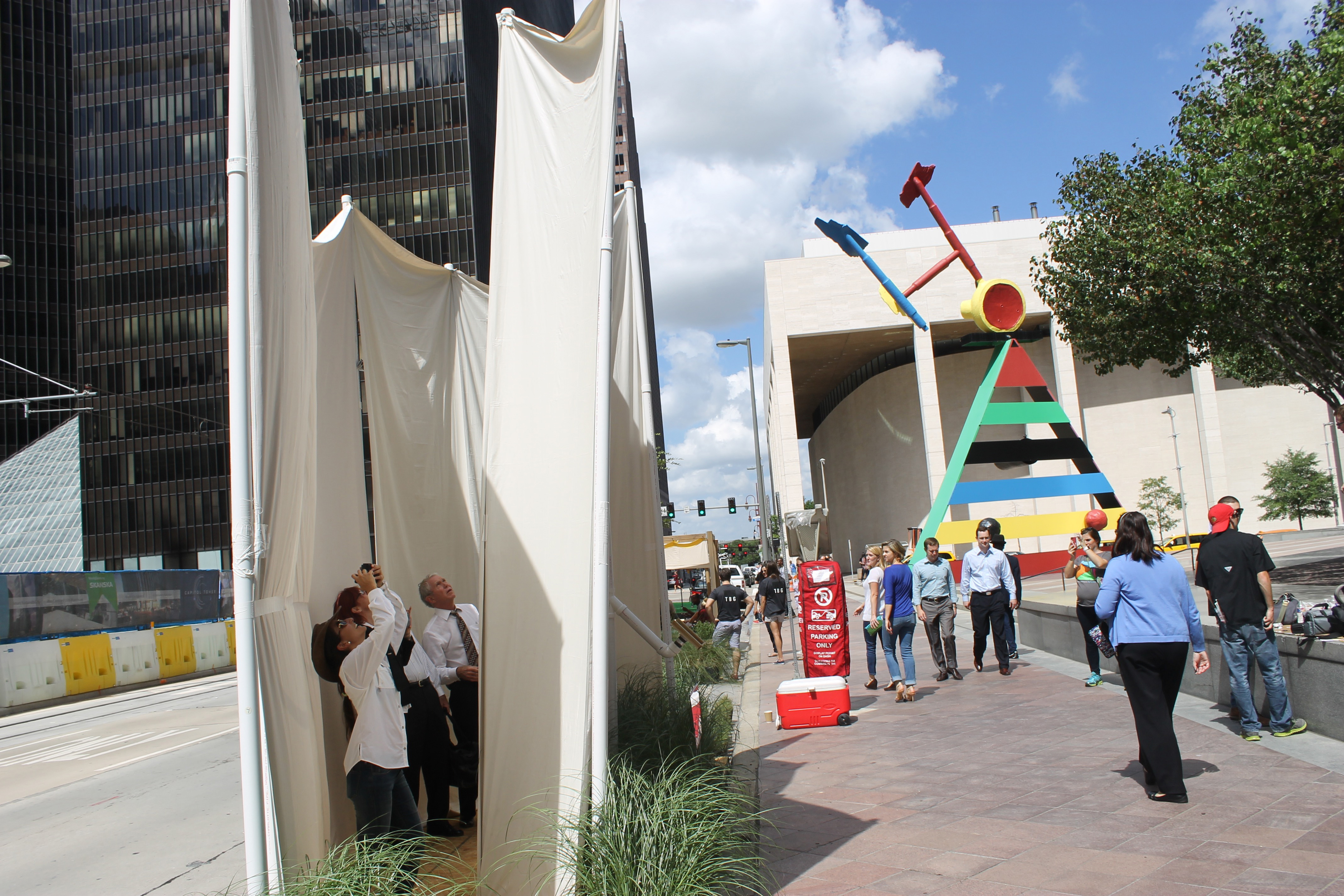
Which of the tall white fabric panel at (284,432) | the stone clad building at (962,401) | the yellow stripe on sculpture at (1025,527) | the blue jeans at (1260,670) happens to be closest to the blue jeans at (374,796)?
the tall white fabric panel at (284,432)

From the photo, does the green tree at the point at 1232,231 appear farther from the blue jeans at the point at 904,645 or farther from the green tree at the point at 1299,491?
Result: the green tree at the point at 1299,491

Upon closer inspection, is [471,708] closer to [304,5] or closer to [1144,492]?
[1144,492]

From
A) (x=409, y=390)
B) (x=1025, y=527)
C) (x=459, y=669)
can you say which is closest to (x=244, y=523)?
(x=459, y=669)

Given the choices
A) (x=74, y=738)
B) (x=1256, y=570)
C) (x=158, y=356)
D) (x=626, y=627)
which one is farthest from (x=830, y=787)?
(x=158, y=356)

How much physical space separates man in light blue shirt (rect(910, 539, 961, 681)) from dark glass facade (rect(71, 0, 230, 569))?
213 ft

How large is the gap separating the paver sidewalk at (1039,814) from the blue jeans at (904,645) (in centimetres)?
152

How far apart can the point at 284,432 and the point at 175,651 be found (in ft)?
72.7

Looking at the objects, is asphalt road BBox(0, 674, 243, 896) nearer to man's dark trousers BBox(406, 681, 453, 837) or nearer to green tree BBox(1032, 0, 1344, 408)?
man's dark trousers BBox(406, 681, 453, 837)

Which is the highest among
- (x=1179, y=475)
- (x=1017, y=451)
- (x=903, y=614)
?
(x=1017, y=451)

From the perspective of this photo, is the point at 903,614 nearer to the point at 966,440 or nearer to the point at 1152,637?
the point at 1152,637

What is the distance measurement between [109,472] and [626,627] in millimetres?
71589

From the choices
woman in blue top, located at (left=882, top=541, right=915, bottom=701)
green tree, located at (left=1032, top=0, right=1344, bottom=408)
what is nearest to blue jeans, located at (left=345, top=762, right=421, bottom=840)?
woman in blue top, located at (left=882, top=541, right=915, bottom=701)

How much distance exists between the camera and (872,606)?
36.4 feet

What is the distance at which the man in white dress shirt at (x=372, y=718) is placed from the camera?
4754 millimetres
